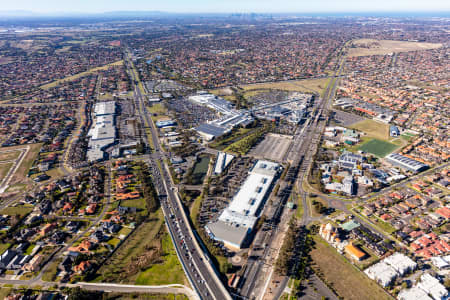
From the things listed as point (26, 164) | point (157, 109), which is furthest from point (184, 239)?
point (157, 109)

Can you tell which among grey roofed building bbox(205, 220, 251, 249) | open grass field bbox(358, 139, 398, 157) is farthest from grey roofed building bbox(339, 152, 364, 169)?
grey roofed building bbox(205, 220, 251, 249)

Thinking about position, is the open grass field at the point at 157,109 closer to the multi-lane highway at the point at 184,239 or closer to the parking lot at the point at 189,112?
the parking lot at the point at 189,112

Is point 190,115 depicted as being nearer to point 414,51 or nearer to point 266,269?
point 266,269

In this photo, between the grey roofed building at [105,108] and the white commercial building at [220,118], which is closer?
the white commercial building at [220,118]

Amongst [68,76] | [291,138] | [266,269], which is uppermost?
[68,76]

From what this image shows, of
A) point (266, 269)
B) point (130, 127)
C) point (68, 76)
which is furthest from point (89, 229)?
point (68, 76)

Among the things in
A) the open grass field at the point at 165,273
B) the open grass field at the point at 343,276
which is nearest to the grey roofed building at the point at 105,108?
the open grass field at the point at 165,273

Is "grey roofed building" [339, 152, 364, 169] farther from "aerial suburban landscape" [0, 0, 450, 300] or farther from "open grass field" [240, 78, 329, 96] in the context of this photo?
"open grass field" [240, 78, 329, 96]
